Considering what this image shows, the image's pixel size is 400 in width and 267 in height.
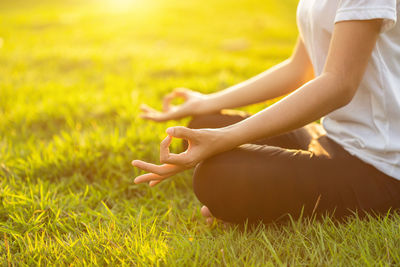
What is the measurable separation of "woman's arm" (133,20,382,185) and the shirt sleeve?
28 millimetres

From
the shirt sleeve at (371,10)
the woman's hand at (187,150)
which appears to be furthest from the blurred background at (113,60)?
the shirt sleeve at (371,10)

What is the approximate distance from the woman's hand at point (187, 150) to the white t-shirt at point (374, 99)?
0.59 m

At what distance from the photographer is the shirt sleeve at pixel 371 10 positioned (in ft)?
Result: 4.44

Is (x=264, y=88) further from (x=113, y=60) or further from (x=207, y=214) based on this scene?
(x=113, y=60)

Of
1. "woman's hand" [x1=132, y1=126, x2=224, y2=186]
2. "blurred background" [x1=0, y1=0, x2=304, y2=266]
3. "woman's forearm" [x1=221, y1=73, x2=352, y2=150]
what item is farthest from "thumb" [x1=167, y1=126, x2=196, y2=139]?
"blurred background" [x1=0, y1=0, x2=304, y2=266]

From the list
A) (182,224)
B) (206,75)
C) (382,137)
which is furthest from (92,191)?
(206,75)

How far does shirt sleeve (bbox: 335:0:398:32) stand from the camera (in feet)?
4.44

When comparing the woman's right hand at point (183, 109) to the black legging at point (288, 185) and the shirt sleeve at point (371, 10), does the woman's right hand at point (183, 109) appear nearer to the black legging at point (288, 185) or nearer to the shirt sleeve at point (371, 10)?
the black legging at point (288, 185)

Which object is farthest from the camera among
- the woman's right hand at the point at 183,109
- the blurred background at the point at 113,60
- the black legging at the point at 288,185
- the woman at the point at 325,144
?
the blurred background at the point at 113,60

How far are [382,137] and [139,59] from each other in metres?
4.38

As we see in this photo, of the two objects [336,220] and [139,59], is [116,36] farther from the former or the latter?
[336,220]

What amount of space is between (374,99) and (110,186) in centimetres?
148

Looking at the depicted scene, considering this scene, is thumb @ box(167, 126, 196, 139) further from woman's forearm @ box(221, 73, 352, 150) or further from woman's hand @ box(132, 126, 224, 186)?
woman's forearm @ box(221, 73, 352, 150)

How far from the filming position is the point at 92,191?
218cm
